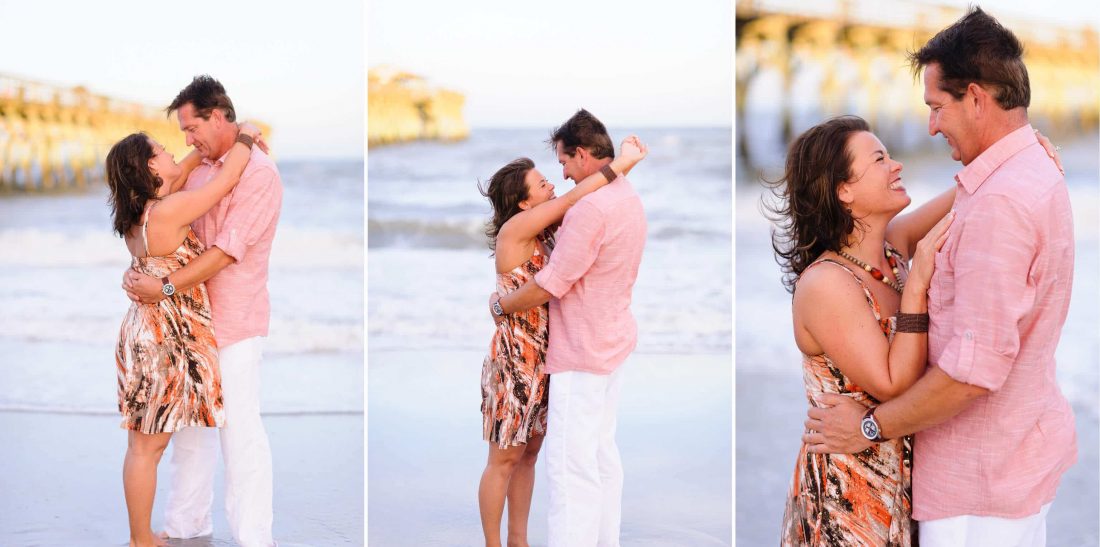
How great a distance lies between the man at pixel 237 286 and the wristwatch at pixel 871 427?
2298 mm

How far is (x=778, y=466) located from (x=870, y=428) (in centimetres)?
355

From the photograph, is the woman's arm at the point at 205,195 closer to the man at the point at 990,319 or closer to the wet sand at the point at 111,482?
the wet sand at the point at 111,482

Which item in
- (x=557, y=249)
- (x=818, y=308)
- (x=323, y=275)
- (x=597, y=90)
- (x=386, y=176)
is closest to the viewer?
(x=818, y=308)

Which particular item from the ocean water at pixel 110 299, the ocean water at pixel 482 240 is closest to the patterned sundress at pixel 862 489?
the ocean water at pixel 110 299

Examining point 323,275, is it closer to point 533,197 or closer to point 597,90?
point 597,90

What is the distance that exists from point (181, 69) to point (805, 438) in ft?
30.3

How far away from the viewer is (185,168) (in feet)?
12.7

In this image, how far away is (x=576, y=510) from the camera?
11.6ft

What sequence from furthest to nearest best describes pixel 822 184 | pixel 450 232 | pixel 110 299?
pixel 450 232 → pixel 110 299 → pixel 822 184

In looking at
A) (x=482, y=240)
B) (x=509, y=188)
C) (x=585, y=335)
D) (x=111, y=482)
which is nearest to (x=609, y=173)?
(x=509, y=188)

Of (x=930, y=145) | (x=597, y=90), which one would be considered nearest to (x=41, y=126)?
(x=597, y=90)

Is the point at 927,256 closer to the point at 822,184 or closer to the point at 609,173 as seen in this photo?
the point at 822,184

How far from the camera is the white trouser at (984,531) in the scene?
198cm

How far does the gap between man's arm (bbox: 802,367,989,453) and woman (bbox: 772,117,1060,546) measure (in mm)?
47
